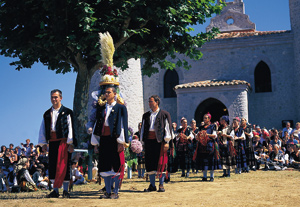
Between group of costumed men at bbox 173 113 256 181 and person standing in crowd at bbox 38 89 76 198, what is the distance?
16.2 ft

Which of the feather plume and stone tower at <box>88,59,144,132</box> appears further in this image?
stone tower at <box>88,59,144,132</box>

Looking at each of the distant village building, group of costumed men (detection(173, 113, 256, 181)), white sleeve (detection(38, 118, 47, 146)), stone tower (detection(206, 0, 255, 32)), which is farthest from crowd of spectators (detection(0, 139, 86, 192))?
stone tower (detection(206, 0, 255, 32))

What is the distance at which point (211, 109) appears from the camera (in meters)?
24.8

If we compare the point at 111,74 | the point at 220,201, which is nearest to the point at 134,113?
the point at 111,74

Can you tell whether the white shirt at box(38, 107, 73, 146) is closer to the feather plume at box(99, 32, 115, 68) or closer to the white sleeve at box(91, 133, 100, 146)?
the white sleeve at box(91, 133, 100, 146)

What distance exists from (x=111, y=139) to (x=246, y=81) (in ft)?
61.4

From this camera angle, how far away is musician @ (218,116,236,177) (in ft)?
41.4

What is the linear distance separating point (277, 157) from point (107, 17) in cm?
960

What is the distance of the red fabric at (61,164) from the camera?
7.36 metres

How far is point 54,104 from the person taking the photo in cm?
763

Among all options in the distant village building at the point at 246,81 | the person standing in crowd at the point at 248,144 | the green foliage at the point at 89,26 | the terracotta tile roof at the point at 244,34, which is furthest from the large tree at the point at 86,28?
the terracotta tile roof at the point at 244,34

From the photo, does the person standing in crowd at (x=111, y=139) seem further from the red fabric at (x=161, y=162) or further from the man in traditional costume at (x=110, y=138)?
the red fabric at (x=161, y=162)

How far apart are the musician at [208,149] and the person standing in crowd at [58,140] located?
4.91 m

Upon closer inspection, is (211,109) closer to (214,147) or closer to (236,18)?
(236,18)
